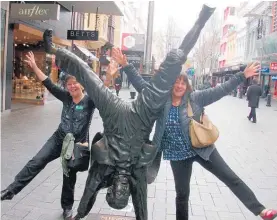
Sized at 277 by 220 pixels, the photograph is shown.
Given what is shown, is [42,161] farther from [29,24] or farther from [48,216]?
[29,24]

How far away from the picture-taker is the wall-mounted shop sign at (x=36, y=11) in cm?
990

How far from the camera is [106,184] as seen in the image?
286 cm

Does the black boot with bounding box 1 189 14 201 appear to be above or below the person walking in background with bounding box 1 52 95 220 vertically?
below

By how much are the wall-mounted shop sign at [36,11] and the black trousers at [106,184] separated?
776cm

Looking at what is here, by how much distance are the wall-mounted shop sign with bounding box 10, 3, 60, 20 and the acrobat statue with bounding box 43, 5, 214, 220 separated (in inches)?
295

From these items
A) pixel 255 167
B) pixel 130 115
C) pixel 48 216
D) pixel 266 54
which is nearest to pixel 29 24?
pixel 255 167

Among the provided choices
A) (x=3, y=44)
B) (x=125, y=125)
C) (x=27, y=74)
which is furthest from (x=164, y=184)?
(x=27, y=74)

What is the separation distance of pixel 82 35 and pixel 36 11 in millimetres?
2839

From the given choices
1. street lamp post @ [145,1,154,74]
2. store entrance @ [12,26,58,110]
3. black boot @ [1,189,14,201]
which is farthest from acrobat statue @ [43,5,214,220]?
store entrance @ [12,26,58,110]

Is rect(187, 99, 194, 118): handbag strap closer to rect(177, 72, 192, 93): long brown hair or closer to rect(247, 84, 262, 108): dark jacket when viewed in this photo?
rect(177, 72, 192, 93): long brown hair

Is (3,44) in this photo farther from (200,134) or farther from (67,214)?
(200,134)

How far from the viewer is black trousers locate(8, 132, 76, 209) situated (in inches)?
149

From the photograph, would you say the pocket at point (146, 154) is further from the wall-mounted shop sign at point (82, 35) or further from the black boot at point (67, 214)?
the wall-mounted shop sign at point (82, 35)

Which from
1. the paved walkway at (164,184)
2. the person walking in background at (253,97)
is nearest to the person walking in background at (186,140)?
the paved walkway at (164,184)
